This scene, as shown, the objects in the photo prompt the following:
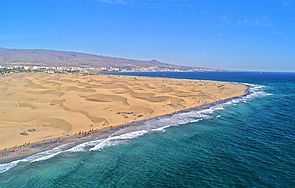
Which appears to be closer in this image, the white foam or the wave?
the wave

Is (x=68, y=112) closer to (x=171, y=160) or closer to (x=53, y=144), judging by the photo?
(x=53, y=144)

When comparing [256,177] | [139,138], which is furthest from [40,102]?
[256,177]

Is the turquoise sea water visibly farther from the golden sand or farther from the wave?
the golden sand

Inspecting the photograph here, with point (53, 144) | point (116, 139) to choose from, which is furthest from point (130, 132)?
point (53, 144)

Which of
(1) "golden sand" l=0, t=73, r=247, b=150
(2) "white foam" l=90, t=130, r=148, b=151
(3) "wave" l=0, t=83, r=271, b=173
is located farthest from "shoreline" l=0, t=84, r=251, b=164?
(2) "white foam" l=90, t=130, r=148, b=151

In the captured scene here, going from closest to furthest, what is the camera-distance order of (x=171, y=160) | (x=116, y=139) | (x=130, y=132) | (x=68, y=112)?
(x=171, y=160), (x=116, y=139), (x=130, y=132), (x=68, y=112)

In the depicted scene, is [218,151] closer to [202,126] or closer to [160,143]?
[160,143]

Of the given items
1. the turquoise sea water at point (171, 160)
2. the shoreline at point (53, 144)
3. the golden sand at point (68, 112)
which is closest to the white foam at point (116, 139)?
the turquoise sea water at point (171, 160)

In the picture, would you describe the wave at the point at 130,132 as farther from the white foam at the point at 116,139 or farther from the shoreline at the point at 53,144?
the shoreline at the point at 53,144
